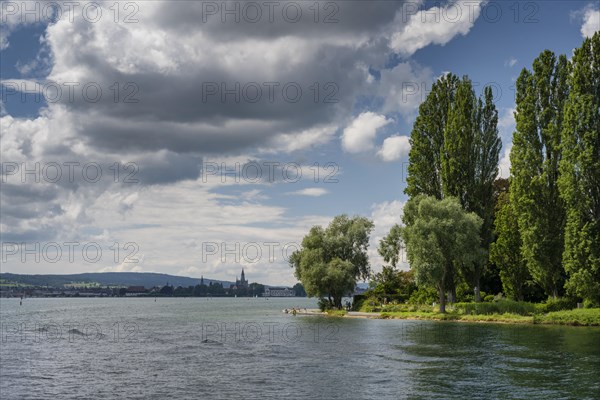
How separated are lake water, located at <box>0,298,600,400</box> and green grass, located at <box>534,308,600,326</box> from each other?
122 inches

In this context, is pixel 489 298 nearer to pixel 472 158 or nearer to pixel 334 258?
pixel 472 158

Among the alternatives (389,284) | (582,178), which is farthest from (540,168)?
(389,284)

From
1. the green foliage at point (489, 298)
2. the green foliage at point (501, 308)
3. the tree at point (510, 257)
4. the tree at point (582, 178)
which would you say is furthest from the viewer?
the green foliage at point (489, 298)

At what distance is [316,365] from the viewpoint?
3425cm

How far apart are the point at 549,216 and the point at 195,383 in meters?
48.5

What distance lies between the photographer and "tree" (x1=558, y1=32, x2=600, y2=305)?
5731 centimetres

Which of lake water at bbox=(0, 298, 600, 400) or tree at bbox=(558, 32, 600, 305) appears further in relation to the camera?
tree at bbox=(558, 32, 600, 305)

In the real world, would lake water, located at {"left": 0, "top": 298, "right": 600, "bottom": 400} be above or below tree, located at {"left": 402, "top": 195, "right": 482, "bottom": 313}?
below

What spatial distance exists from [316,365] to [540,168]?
44.0m

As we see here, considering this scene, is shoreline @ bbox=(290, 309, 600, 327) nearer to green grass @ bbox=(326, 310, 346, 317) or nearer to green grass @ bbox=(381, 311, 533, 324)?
green grass @ bbox=(381, 311, 533, 324)

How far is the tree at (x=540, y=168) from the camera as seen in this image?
64188mm

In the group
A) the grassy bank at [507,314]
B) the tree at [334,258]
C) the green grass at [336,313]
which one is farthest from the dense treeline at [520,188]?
the green grass at [336,313]

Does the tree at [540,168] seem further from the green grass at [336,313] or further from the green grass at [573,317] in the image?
the green grass at [336,313]

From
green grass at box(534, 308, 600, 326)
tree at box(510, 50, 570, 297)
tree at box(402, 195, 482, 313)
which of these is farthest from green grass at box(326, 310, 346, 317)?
green grass at box(534, 308, 600, 326)
